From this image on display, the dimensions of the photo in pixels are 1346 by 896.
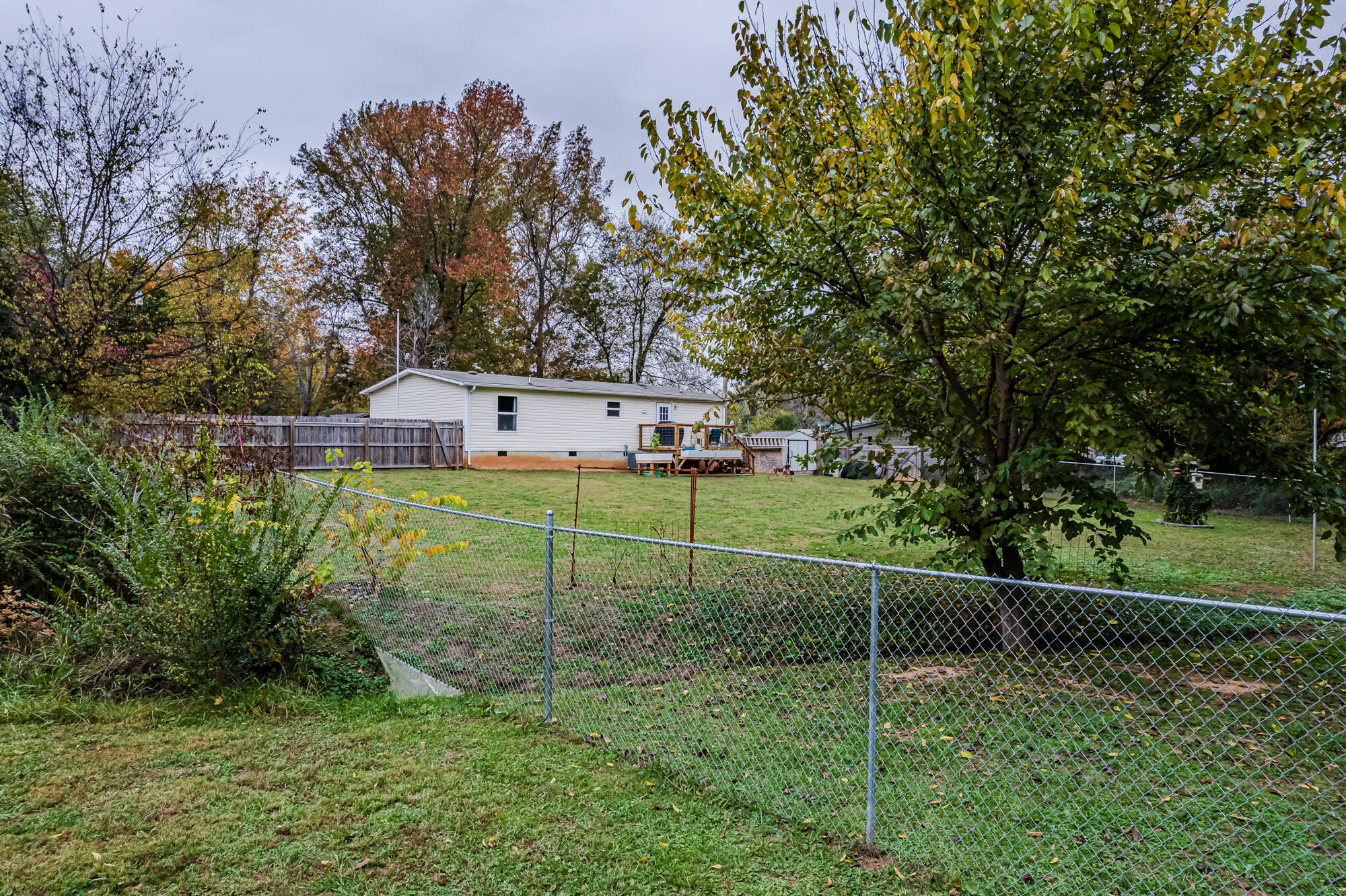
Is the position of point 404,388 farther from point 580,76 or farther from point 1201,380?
point 1201,380

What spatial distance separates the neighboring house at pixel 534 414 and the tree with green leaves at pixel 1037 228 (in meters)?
14.8

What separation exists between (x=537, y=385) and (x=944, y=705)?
19.7 meters

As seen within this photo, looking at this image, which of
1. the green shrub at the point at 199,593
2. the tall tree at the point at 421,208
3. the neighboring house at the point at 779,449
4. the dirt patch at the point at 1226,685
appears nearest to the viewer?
the green shrub at the point at 199,593

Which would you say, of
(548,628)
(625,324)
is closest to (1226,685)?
(548,628)

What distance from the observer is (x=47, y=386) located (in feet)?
31.1

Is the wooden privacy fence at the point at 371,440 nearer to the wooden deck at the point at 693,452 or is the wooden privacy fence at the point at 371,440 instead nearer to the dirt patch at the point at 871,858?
the wooden deck at the point at 693,452

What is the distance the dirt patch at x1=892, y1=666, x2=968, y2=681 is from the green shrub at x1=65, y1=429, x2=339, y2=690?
4.04 metres

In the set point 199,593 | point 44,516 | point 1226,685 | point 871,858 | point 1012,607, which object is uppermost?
point 44,516

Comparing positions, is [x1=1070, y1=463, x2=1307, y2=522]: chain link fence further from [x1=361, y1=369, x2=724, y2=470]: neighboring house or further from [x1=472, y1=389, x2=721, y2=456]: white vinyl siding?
[x1=472, y1=389, x2=721, y2=456]: white vinyl siding

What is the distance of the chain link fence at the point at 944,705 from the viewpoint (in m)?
2.81

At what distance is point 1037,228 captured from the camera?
15.6 feet

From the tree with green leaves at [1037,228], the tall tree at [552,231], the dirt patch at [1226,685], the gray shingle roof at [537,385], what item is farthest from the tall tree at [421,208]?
the dirt patch at [1226,685]

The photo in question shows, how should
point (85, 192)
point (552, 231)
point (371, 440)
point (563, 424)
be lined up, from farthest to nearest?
1. point (552, 231)
2. point (563, 424)
3. point (371, 440)
4. point (85, 192)

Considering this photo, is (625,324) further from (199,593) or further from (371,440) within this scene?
(199,593)
